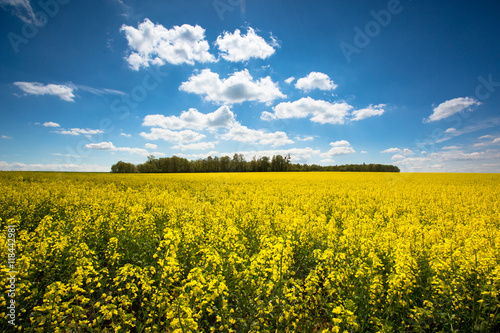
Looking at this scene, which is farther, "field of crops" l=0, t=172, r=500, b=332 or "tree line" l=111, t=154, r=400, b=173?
"tree line" l=111, t=154, r=400, b=173

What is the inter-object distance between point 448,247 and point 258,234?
179 inches

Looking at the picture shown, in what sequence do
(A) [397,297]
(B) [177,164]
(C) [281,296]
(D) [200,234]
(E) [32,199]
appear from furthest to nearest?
(B) [177,164]
(E) [32,199]
(D) [200,234]
(A) [397,297]
(C) [281,296]

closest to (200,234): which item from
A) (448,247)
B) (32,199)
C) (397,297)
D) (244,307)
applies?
(244,307)

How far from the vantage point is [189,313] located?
8.14 feet

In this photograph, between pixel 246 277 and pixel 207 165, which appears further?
pixel 207 165

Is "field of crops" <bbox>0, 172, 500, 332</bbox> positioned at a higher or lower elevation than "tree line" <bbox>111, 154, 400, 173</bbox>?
lower

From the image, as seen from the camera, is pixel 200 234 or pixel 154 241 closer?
pixel 200 234

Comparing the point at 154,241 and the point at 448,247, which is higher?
the point at 448,247

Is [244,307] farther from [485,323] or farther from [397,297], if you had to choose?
[485,323]

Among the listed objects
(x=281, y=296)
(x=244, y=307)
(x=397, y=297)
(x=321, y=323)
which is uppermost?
(x=281, y=296)

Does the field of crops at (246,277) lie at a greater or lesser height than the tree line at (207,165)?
lesser

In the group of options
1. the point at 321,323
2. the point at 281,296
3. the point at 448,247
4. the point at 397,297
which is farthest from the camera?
the point at 448,247

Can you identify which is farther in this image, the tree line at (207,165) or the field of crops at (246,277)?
the tree line at (207,165)

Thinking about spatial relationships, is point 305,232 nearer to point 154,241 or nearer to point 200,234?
point 200,234
